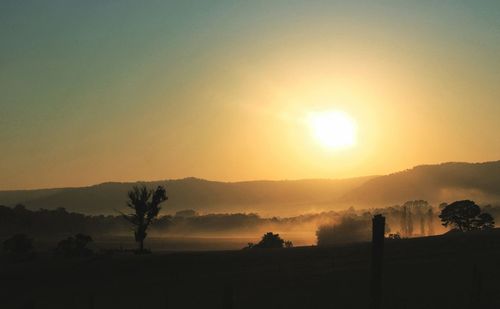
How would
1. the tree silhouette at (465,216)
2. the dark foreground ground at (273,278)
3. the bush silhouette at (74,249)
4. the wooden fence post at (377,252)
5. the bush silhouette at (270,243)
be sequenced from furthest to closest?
1. the bush silhouette at (270,243)
2. the tree silhouette at (465,216)
3. the bush silhouette at (74,249)
4. the dark foreground ground at (273,278)
5. the wooden fence post at (377,252)

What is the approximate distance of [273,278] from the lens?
38.6m

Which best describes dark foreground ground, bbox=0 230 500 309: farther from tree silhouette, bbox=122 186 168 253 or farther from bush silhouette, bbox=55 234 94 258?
tree silhouette, bbox=122 186 168 253

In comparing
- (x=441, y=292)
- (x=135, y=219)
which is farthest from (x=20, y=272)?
(x=441, y=292)

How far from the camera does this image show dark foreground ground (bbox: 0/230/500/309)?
1057 inches

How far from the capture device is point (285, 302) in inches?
1101

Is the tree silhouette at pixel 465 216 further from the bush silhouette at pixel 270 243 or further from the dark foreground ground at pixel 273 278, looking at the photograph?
the dark foreground ground at pixel 273 278

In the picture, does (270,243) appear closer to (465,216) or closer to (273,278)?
(465,216)

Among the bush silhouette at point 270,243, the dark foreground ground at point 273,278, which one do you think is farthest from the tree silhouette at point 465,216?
the dark foreground ground at point 273,278

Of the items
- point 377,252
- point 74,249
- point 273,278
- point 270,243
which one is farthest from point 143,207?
point 377,252

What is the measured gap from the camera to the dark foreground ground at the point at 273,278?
88.1 ft

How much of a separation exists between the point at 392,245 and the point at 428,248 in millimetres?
3746

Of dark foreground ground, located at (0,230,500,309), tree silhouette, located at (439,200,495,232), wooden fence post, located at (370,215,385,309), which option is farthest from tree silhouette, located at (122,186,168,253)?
wooden fence post, located at (370,215,385,309)

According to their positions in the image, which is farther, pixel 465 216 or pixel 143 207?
pixel 465 216

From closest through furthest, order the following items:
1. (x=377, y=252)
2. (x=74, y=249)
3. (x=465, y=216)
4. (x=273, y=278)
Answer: (x=377, y=252) < (x=273, y=278) < (x=74, y=249) < (x=465, y=216)
